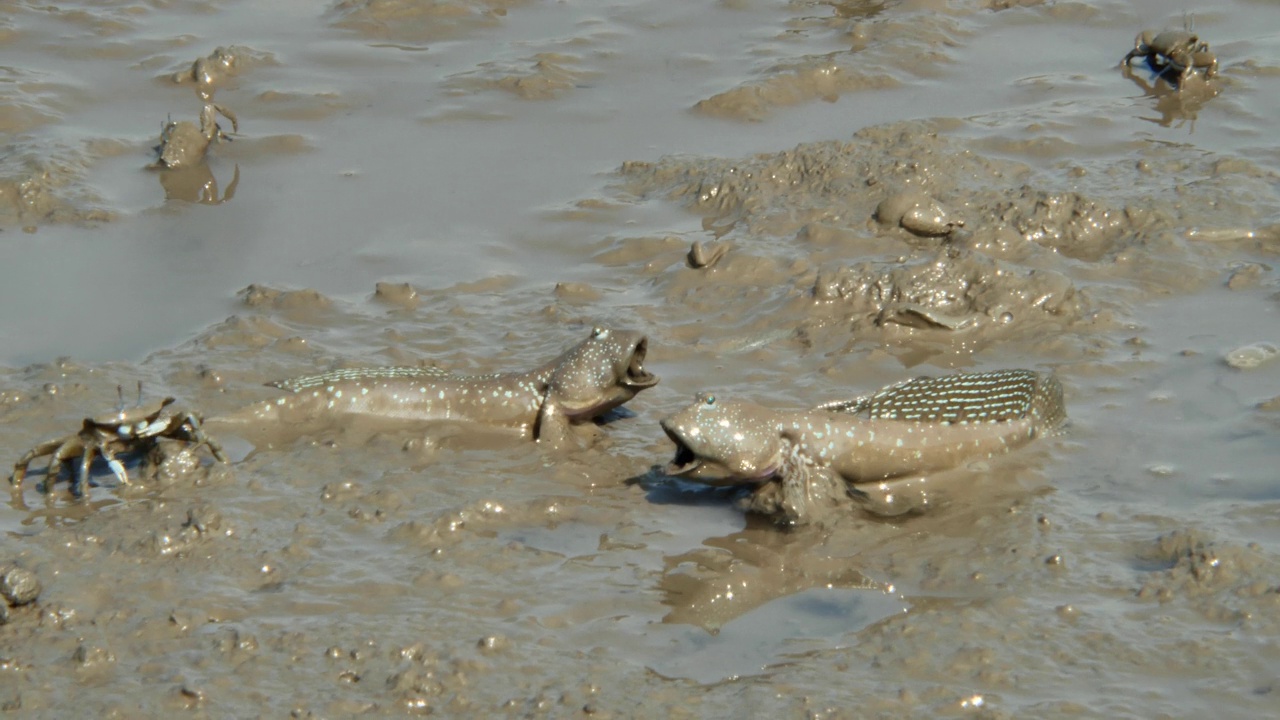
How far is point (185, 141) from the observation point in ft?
27.6

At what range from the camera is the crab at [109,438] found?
5402 millimetres

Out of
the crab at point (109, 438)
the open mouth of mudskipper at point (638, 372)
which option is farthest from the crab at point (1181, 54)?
the crab at point (109, 438)

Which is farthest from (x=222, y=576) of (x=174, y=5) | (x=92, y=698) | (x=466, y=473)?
(x=174, y=5)

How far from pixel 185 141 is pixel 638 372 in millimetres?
3804

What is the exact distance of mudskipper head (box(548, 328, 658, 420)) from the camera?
6023mm

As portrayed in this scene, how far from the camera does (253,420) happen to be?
19.8ft

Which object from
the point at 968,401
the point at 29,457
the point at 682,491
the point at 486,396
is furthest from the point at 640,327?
the point at 29,457

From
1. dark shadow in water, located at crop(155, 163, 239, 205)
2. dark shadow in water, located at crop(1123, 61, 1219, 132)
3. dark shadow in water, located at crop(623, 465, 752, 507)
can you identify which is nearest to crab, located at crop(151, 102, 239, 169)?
dark shadow in water, located at crop(155, 163, 239, 205)

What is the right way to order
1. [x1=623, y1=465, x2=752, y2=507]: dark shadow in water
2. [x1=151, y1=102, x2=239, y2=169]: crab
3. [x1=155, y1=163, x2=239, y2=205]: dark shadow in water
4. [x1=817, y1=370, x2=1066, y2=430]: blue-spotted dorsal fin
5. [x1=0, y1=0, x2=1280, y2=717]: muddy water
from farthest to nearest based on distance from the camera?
1. [x1=151, y1=102, x2=239, y2=169]: crab
2. [x1=155, y1=163, x2=239, y2=205]: dark shadow in water
3. [x1=817, y1=370, x2=1066, y2=430]: blue-spotted dorsal fin
4. [x1=623, y1=465, x2=752, y2=507]: dark shadow in water
5. [x1=0, y1=0, x2=1280, y2=717]: muddy water

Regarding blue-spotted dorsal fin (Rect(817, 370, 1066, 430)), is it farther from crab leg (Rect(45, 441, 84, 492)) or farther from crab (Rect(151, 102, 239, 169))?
crab (Rect(151, 102, 239, 169))

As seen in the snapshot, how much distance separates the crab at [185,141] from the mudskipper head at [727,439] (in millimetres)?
4422

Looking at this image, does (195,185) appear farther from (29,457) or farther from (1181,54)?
(1181,54)

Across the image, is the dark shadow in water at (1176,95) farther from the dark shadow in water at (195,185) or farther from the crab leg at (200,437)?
the crab leg at (200,437)

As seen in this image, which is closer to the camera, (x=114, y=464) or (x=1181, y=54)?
(x=114, y=464)
